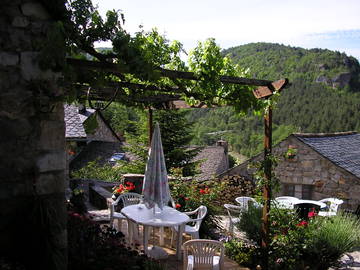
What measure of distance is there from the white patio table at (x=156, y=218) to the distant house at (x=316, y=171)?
4788mm

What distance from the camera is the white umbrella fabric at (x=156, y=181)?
17.6ft

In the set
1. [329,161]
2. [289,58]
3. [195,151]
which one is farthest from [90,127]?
[289,58]

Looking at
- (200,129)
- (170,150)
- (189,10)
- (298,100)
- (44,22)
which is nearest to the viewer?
(44,22)

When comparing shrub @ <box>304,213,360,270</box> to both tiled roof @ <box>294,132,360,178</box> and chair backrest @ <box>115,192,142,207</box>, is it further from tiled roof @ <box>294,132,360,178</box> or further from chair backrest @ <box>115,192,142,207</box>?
tiled roof @ <box>294,132,360,178</box>

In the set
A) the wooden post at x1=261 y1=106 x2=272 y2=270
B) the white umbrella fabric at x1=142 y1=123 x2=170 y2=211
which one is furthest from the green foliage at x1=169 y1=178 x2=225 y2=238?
the wooden post at x1=261 y1=106 x2=272 y2=270

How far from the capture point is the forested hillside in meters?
38.2

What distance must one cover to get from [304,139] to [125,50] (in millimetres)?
8827

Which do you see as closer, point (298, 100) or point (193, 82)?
point (193, 82)

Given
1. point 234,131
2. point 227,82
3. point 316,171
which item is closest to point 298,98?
point 234,131

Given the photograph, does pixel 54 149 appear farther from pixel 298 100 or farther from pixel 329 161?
pixel 298 100

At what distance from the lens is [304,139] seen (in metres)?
11.1

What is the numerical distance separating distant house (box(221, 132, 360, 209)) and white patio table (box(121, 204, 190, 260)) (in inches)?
189

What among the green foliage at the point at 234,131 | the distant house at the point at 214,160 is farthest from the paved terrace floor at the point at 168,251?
the green foliage at the point at 234,131

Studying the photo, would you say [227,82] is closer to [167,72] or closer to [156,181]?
[167,72]
